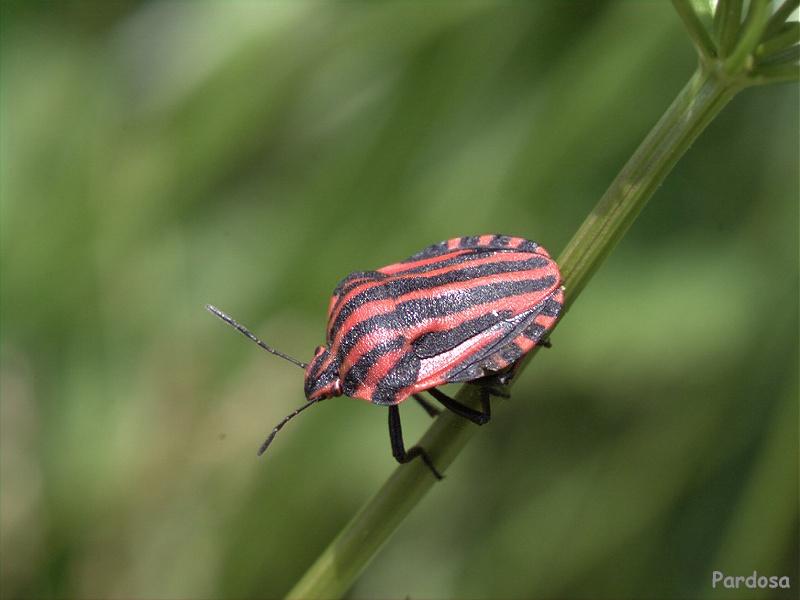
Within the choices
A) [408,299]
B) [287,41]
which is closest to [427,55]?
[287,41]

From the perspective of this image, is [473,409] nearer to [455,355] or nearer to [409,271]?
[455,355]

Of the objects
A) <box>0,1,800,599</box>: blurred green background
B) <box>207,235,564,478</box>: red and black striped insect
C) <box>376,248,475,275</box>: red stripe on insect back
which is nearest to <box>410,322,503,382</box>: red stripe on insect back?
<box>207,235,564,478</box>: red and black striped insect

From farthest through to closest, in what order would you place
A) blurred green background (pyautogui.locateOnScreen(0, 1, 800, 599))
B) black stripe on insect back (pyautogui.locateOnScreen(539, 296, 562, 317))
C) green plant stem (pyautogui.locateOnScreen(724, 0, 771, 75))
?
blurred green background (pyautogui.locateOnScreen(0, 1, 800, 599)) < black stripe on insect back (pyautogui.locateOnScreen(539, 296, 562, 317)) < green plant stem (pyautogui.locateOnScreen(724, 0, 771, 75))

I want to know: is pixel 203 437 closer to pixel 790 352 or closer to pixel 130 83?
pixel 130 83

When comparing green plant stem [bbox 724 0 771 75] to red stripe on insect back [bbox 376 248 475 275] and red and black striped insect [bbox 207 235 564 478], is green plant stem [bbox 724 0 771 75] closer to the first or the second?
red and black striped insect [bbox 207 235 564 478]

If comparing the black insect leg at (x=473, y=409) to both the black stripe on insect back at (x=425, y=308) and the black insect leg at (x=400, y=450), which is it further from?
the black stripe on insect back at (x=425, y=308)

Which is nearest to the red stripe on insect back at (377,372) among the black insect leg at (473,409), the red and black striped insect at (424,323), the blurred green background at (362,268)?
the red and black striped insect at (424,323)
